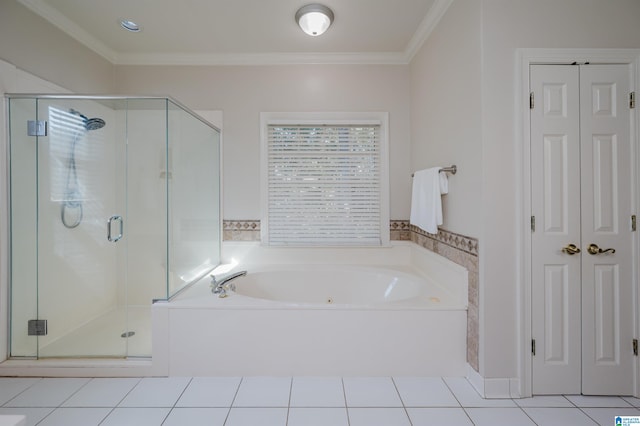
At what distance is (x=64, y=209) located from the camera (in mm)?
2164

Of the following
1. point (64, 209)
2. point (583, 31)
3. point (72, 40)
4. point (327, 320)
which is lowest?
point (327, 320)

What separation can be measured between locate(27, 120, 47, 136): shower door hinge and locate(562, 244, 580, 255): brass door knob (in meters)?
3.43

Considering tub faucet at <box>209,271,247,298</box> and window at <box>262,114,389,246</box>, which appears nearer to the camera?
tub faucet at <box>209,271,247,298</box>

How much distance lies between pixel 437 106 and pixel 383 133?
65cm

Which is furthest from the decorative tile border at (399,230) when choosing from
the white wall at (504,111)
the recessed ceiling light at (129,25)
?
the recessed ceiling light at (129,25)

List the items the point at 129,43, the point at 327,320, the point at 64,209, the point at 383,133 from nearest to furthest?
1. the point at 327,320
2. the point at 64,209
3. the point at 129,43
4. the point at 383,133

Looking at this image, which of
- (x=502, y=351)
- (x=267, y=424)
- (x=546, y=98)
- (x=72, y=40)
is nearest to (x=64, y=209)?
(x=72, y=40)

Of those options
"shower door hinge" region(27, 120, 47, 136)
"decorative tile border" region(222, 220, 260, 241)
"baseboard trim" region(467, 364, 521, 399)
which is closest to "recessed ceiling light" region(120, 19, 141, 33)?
"shower door hinge" region(27, 120, 47, 136)

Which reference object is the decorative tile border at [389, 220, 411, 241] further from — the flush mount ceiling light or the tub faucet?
the flush mount ceiling light

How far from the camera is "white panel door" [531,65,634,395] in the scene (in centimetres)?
167

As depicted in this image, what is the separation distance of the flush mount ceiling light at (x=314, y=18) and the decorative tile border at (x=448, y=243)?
172 cm

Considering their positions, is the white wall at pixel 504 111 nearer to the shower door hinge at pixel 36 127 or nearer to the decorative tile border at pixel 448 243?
the decorative tile border at pixel 448 243

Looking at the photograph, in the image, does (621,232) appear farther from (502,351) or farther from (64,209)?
(64,209)

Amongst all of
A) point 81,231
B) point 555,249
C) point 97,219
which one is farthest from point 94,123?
point 555,249
